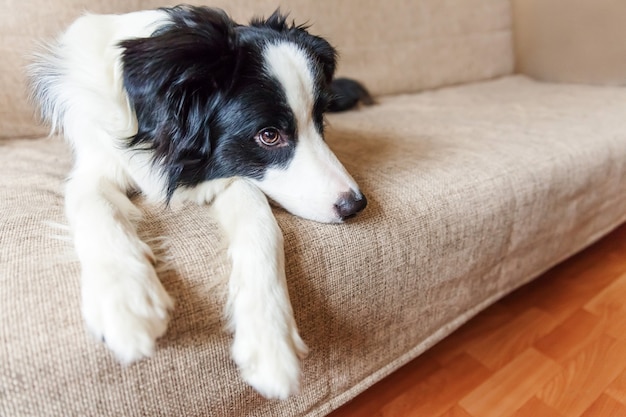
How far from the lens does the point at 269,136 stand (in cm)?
104

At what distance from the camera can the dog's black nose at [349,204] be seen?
38.1 inches

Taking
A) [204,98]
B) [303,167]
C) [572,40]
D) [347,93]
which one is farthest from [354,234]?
[572,40]

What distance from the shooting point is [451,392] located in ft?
4.47

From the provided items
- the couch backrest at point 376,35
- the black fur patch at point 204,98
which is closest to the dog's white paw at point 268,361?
the black fur patch at point 204,98

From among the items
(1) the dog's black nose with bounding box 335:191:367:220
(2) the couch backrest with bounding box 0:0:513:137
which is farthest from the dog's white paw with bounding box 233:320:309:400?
(2) the couch backrest with bounding box 0:0:513:137

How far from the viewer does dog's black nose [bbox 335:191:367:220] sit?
0.97 metres

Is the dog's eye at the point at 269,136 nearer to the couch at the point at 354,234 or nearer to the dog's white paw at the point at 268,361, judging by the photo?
the couch at the point at 354,234

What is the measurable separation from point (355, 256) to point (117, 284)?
47cm

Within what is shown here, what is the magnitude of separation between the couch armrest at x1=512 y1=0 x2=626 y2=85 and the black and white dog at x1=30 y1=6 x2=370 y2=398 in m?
1.83

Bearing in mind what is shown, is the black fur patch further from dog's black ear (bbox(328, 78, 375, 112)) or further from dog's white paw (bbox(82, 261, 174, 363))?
dog's black ear (bbox(328, 78, 375, 112))

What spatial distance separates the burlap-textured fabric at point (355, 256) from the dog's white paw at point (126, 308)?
1.5 inches

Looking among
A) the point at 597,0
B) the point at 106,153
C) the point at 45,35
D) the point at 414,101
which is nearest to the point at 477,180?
the point at 106,153

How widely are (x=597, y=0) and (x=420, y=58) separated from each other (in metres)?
0.87

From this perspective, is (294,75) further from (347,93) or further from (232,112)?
(347,93)
